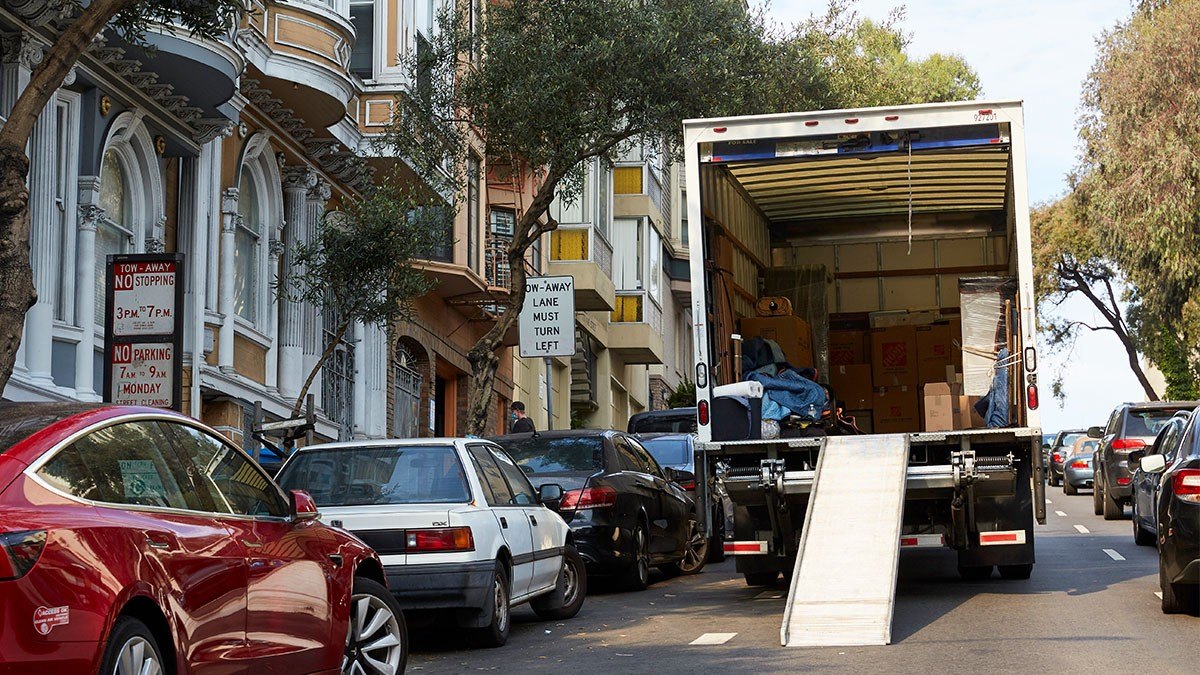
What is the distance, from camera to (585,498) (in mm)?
14055

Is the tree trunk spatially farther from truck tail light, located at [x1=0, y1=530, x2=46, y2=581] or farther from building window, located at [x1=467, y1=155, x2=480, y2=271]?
building window, located at [x1=467, y1=155, x2=480, y2=271]

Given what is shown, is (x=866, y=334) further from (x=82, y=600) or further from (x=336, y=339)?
(x=82, y=600)

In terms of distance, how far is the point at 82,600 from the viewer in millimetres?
5359

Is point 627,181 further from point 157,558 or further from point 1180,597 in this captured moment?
point 157,558

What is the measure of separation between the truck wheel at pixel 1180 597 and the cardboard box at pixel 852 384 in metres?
5.88

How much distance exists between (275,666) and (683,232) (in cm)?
3996

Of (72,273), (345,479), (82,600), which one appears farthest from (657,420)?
(82,600)

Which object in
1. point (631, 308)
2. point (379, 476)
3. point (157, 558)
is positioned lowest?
point (157, 558)

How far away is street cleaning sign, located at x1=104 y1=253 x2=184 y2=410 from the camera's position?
9.99 m

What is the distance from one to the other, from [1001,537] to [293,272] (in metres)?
11.5

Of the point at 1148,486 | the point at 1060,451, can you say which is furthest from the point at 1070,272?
the point at 1148,486

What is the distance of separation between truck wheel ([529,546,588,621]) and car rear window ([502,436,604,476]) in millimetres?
1512

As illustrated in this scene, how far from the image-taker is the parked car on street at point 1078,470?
110 feet

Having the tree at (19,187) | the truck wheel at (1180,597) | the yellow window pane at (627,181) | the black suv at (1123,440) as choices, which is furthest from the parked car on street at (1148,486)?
the yellow window pane at (627,181)
